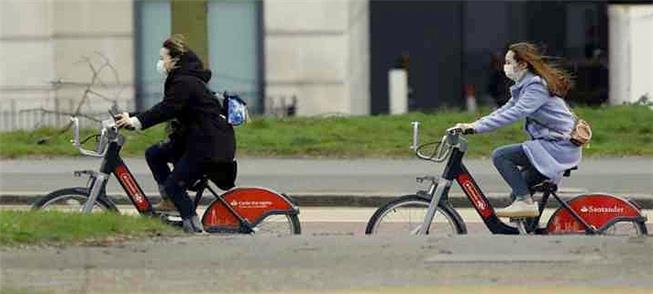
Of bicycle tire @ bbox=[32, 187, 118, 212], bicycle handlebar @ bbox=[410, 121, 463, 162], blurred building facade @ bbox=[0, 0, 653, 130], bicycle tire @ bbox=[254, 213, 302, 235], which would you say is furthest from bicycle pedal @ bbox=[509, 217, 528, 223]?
blurred building facade @ bbox=[0, 0, 653, 130]

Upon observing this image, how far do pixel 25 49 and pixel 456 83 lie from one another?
10.4 meters

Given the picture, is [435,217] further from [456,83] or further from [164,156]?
[456,83]

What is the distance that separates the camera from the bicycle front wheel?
373 inches

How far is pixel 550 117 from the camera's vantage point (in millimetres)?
9391

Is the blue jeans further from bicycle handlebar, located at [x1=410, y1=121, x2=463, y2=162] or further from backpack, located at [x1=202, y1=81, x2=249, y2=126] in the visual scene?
backpack, located at [x1=202, y1=81, x2=249, y2=126]

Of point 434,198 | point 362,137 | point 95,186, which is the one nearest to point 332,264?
point 434,198

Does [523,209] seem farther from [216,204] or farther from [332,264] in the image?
[216,204]

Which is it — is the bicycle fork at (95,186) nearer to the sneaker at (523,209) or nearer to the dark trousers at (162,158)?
the dark trousers at (162,158)

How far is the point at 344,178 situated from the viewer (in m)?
15.5

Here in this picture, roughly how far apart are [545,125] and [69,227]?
3.18m

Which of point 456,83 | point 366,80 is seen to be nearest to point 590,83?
point 456,83

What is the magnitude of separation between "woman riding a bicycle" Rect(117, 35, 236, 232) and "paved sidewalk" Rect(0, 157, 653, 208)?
2307 millimetres

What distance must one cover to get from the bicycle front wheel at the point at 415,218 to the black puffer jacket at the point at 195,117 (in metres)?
1.20

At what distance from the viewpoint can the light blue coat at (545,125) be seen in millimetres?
9344
